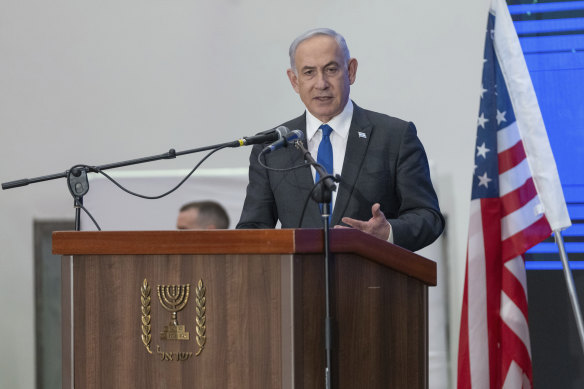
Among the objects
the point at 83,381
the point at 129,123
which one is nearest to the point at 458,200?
the point at 129,123

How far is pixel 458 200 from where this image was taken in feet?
13.6

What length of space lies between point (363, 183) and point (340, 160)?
0.14 metres

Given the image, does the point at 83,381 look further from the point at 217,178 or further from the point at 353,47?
the point at 353,47

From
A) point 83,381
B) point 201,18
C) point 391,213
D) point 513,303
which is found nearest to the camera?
point 83,381

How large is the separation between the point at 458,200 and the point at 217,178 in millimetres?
1339

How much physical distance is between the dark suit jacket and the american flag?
1.12 metres

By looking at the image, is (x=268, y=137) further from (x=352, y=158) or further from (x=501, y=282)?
(x=501, y=282)

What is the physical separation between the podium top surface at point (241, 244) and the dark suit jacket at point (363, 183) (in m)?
0.56

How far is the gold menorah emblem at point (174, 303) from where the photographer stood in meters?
1.74

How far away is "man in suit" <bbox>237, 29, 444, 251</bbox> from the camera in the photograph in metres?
2.49

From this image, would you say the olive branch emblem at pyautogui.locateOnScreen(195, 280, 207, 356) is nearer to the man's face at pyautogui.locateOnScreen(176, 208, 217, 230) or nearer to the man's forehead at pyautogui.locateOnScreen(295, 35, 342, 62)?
the man's forehead at pyautogui.locateOnScreen(295, 35, 342, 62)

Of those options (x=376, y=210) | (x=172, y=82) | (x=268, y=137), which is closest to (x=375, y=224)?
(x=376, y=210)

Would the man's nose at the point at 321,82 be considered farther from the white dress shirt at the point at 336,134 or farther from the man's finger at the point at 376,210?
the man's finger at the point at 376,210

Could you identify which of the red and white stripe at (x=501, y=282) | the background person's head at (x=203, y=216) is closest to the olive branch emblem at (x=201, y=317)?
the red and white stripe at (x=501, y=282)
